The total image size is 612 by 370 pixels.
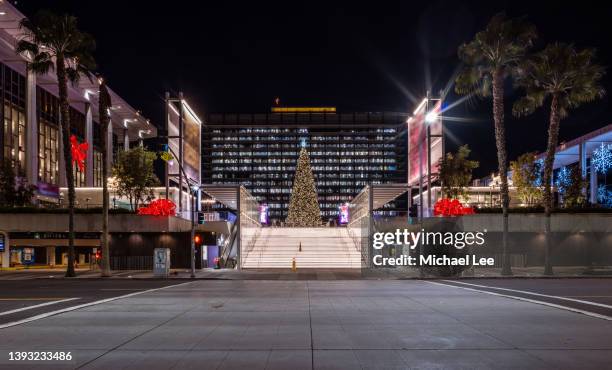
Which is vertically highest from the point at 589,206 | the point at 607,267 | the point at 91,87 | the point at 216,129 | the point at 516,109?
the point at 216,129

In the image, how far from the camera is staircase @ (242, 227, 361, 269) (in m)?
47.2

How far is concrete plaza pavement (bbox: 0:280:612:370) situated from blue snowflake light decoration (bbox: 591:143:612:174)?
146 ft

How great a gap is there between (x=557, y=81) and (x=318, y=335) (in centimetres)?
2888

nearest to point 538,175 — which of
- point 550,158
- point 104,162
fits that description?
point 550,158

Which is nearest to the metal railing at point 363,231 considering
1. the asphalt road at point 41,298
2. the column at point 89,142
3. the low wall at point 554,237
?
the low wall at point 554,237

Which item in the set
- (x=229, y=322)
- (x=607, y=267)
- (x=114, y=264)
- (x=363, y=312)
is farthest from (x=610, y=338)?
(x=114, y=264)

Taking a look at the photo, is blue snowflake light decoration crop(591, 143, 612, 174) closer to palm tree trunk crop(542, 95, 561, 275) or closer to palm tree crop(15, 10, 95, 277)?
palm tree trunk crop(542, 95, 561, 275)

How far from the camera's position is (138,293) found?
2484 cm

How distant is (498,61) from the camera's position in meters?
36.7

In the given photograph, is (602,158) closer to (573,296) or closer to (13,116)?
(573,296)

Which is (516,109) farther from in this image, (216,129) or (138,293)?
(216,129)

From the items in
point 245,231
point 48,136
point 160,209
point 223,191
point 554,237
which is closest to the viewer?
point 160,209

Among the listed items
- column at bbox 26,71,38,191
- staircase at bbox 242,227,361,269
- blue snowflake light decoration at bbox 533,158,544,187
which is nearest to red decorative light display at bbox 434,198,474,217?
staircase at bbox 242,227,361,269

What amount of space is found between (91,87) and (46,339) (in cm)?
6281
